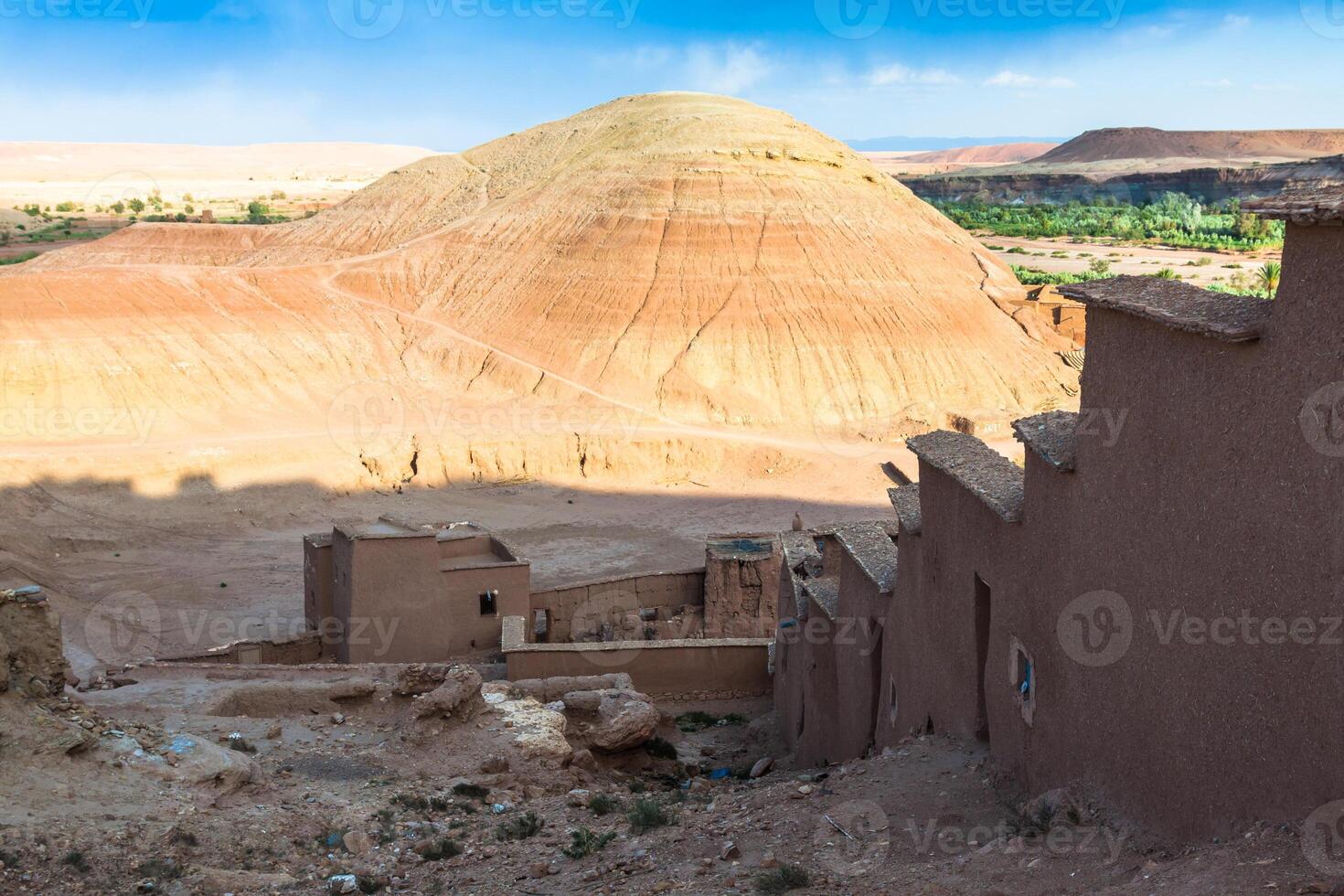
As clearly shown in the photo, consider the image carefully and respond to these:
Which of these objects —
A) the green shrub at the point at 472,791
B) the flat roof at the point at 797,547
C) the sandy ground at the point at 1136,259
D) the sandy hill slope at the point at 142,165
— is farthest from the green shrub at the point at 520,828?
the sandy hill slope at the point at 142,165

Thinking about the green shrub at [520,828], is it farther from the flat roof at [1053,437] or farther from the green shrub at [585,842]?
the flat roof at [1053,437]

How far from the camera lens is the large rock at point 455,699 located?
13.2 meters

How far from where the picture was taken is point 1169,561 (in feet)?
26.2

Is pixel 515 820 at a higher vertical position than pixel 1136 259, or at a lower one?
lower

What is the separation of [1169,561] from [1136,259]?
7271 cm

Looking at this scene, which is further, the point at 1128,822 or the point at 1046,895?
the point at 1128,822

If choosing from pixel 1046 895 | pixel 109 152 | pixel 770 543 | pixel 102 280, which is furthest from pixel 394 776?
pixel 109 152

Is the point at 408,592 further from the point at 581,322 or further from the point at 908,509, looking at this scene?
the point at 581,322

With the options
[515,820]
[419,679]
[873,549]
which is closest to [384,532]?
[419,679]

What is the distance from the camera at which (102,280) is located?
36.3 meters

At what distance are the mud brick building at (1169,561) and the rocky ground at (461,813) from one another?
1.52 ft

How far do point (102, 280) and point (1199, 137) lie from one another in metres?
170

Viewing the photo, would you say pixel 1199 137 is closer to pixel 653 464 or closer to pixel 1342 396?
pixel 653 464

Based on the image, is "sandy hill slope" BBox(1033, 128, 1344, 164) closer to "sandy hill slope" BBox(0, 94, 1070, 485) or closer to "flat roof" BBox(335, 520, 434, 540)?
"sandy hill slope" BBox(0, 94, 1070, 485)
